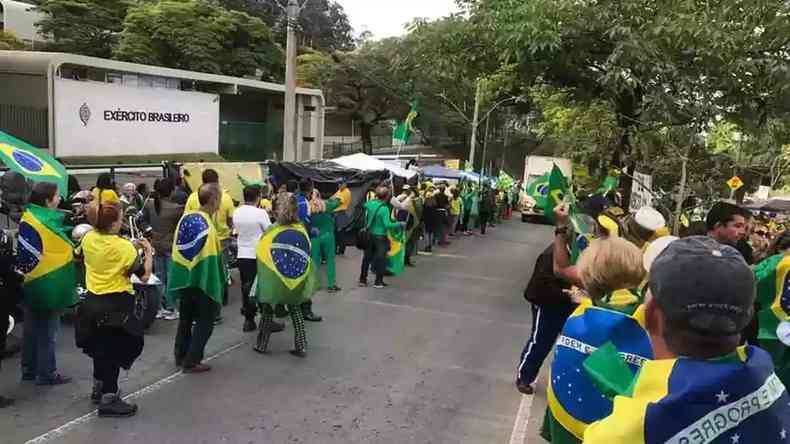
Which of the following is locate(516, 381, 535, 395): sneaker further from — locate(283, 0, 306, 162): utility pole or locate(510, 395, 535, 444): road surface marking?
locate(283, 0, 306, 162): utility pole

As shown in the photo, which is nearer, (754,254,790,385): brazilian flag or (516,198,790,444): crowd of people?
(516,198,790,444): crowd of people

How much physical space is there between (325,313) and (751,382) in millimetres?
7655

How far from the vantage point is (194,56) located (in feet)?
112

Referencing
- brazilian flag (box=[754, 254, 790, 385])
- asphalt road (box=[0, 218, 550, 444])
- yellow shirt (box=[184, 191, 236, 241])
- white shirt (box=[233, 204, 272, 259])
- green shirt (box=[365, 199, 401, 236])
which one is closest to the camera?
brazilian flag (box=[754, 254, 790, 385])

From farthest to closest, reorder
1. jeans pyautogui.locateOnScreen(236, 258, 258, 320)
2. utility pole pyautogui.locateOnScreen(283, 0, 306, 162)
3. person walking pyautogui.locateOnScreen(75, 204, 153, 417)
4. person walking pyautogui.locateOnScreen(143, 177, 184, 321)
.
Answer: utility pole pyautogui.locateOnScreen(283, 0, 306, 162) < person walking pyautogui.locateOnScreen(143, 177, 184, 321) < jeans pyautogui.locateOnScreen(236, 258, 258, 320) < person walking pyautogui.locateOnScreen(75, 204, 153, 417)

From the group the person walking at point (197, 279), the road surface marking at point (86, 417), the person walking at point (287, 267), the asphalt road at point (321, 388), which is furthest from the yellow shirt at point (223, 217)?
the road surface marking at point (86, 417)

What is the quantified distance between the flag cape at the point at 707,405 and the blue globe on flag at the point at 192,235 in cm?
492

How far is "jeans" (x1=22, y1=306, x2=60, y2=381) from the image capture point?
18.1 ft

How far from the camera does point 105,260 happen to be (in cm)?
482

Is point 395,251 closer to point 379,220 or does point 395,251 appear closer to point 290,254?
point 379,220

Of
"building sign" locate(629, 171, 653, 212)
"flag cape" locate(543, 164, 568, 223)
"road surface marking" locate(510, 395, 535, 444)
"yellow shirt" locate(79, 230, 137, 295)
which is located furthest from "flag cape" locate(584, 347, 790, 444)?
"building sign" locate(629, 171, 653, 212)

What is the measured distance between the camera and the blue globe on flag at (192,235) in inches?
240

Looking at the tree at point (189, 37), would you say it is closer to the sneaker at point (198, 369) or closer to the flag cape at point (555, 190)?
the flag cape at point (555, 190)

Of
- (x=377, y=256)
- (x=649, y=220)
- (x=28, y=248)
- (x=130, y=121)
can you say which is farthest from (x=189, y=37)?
(x=649, y=220)
